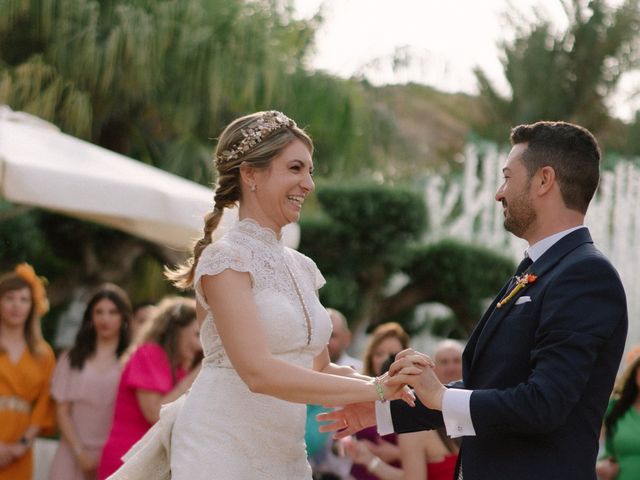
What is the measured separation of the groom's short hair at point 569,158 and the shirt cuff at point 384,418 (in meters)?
0.85

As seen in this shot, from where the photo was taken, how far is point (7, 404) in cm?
709

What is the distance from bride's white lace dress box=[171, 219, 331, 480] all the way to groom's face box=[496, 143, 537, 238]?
72 centimetres

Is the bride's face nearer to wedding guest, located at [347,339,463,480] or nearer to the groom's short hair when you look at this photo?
the groom's short hair

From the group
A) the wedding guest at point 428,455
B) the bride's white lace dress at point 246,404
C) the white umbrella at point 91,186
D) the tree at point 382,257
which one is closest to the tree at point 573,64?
the tree at point 382,257

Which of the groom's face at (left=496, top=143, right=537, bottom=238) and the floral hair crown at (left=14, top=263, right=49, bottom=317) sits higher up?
the groom's face at (left=496, top=143, right=537, bottom=238)

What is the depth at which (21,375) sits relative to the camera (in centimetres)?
716

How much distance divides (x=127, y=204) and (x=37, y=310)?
2.70 ft

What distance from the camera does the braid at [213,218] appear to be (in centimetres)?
411

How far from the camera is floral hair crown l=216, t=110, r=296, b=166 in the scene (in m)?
4.01

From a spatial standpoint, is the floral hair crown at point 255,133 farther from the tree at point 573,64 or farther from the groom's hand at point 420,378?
the tree at point 573,64

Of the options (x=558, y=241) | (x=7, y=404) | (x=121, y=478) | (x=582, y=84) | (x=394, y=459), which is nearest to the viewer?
(x=558, y=241)

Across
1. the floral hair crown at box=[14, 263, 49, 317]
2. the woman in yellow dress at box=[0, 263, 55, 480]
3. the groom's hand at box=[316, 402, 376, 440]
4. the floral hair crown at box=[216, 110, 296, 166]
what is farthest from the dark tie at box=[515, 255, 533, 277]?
the floral hair crown at box=[14, 263, 49, 317]

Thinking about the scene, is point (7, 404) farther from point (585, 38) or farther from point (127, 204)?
point (585, 38)

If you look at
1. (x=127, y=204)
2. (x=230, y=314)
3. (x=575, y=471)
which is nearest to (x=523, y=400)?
(x=575, y=471)
